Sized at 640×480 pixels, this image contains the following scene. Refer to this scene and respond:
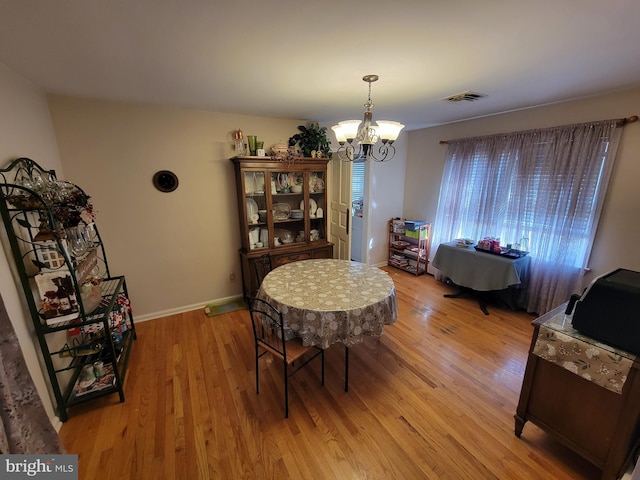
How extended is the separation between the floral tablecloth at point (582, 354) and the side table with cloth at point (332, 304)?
3.04ft

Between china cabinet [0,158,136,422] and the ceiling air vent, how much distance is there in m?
3.14

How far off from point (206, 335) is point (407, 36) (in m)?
2.98

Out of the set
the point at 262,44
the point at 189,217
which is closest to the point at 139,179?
the point at 189,217

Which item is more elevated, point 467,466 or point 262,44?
point 262,44

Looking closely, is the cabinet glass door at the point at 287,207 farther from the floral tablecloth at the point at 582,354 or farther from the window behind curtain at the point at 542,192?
the floral tablecloth at the point at 582,354

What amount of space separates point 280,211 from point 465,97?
2.34 m

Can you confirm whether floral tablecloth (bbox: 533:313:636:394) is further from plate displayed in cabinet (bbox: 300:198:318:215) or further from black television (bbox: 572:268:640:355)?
plate displayed in cabinet (bbox: 300:198:318:215)

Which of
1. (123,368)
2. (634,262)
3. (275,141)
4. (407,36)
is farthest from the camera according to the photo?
(275,141)

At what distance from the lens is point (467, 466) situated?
4.94 feet

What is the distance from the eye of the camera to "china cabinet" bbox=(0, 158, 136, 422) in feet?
5.05

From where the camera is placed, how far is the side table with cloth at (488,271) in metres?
2.97

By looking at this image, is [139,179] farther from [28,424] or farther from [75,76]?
[28,424]

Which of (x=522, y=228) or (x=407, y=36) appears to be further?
(x=522, y=228)

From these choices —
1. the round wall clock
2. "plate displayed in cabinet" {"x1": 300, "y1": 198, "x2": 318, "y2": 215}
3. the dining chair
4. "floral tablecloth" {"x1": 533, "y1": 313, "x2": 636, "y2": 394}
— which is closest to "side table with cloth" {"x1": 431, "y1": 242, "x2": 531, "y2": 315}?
"floral tablecloth" {"x1": 533, "y1": 313, "x2": 636, "y2": 394}
